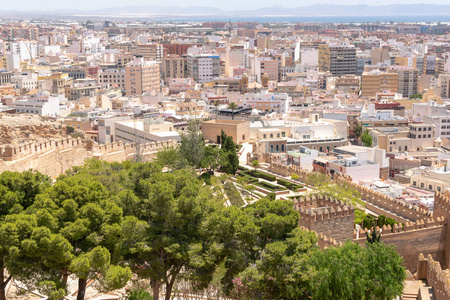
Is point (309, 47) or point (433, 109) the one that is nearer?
point (433, 109)

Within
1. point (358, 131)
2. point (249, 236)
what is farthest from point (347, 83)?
point (249, 236)

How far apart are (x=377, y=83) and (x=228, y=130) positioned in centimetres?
3424

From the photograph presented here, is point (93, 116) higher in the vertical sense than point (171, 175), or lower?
lower

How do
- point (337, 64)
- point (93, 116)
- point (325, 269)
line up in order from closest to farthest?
point (325, 269)
point (93, 116)
point (337, 64)

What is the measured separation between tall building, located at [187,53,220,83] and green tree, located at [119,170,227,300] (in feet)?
203

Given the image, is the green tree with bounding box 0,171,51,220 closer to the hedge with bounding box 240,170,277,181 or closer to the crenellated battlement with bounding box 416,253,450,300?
the crenellated battlement with bounding box 416,253,450,300

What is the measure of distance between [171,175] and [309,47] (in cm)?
8182

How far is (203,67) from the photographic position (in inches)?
2901

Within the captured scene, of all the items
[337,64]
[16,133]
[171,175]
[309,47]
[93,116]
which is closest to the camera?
[171,175]

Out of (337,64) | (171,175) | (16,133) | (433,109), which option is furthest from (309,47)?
(171,175)

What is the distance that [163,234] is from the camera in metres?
11.7

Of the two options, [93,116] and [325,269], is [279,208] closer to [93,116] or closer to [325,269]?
[325,269]

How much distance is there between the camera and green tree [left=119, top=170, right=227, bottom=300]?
1132cm

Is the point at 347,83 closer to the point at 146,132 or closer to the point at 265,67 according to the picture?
the point at 265,67
